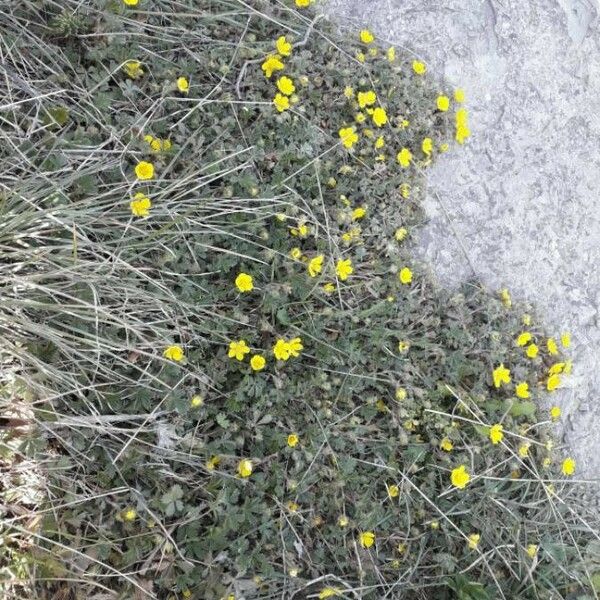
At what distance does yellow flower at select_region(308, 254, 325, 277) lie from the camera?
8.72ft

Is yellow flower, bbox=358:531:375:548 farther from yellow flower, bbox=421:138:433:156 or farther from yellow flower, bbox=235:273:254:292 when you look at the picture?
yellow flower, bbox=421:138:433:156

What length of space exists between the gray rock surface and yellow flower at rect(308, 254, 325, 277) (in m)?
0.62

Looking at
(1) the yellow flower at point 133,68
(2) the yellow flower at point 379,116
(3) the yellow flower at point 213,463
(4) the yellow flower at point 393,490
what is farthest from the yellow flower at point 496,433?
(1) the yellow flower at point 133,68

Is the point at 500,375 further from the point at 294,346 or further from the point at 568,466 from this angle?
the point at 294,346

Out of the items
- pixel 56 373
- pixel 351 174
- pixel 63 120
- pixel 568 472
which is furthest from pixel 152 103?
pixel 568 472

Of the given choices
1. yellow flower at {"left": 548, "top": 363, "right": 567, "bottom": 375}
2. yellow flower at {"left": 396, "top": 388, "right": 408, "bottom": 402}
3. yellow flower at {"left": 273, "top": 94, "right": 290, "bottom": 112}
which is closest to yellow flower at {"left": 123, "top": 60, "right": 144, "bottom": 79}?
yellow flower at {"left": 273, "top": 94, "right": 290, "bottom": 112}

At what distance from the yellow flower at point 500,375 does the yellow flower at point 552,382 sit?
240 millimetres

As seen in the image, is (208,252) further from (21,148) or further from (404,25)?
(404,25)

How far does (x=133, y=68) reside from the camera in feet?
8.80

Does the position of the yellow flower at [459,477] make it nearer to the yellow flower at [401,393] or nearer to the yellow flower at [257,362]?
the yellow flower at [401,393]

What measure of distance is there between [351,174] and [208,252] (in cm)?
74

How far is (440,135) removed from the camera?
320 centimetres

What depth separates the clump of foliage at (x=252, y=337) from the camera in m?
2.31

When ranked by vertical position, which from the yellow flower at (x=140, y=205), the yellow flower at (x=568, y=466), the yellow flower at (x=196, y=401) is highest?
the yellow flower at (x=140, y=205)
